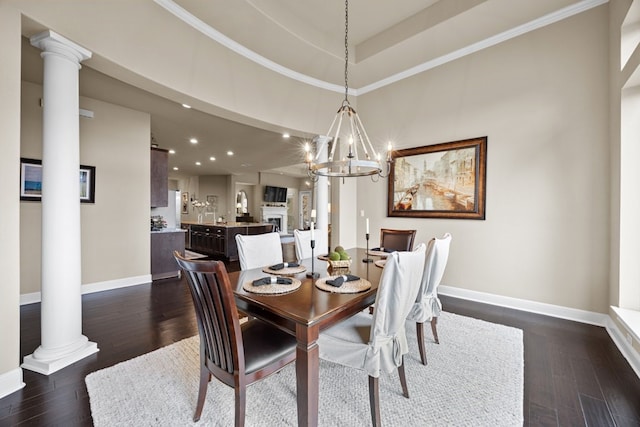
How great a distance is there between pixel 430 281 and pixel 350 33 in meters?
3.41

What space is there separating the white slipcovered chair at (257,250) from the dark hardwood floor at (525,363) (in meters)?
0.97

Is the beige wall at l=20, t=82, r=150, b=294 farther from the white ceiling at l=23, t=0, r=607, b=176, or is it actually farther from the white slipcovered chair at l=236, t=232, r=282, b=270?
the white slipcovered chair at l=236, t=232, r=282, b=270

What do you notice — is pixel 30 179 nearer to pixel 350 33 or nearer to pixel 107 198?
pixel 107 198

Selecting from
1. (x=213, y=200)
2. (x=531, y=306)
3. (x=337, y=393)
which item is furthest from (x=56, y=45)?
(x=213, y=200)

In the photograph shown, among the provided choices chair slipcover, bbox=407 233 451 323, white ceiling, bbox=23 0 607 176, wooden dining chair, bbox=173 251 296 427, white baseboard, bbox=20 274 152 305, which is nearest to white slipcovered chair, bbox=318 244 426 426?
wooden dining chair, bbox=173 251 296 427

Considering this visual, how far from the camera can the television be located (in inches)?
456

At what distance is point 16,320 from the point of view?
192 centimetres

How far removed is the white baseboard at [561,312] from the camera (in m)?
2.28

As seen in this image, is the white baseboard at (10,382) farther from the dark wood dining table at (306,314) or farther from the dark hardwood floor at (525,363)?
the dark wood dining table at (306,314)

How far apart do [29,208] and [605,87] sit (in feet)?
22.6

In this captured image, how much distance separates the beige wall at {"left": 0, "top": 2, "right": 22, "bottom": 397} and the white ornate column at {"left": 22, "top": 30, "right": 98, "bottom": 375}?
22 cm

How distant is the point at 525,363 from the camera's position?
7.23 ft

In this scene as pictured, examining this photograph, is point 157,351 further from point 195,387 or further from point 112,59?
point 112,59

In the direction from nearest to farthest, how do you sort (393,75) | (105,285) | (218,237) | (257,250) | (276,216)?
(257,250)
(105,285)
(393,75)
(218,237)
(276,216)
